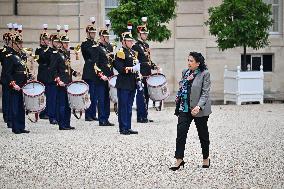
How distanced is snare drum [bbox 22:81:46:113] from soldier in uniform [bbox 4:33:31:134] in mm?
94

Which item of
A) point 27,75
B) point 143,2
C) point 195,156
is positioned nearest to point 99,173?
point 195,156

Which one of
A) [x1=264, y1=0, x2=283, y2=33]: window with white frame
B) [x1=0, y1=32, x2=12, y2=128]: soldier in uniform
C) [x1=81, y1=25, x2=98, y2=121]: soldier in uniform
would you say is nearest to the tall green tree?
[x1=264, y1=0, x2=283, y2=33]: window with white frame

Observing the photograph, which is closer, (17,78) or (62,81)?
(17,78)

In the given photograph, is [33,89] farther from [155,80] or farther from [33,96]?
[155,80]

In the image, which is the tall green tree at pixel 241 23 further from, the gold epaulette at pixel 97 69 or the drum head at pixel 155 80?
Result: the gold epaulette at pixel 97 69

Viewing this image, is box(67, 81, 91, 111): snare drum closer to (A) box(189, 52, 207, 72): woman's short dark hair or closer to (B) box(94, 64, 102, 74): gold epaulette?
(B) box(94, 64, 102, 74): gold epaulette

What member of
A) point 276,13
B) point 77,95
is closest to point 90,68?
point 77,95

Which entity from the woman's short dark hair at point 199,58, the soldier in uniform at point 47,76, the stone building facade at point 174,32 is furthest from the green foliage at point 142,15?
the woman's short dark hair at point 199,58

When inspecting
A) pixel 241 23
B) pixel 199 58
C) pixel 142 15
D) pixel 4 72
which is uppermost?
pixel 142 15

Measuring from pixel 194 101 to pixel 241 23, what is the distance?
13253mm

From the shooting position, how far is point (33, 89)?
20672 mm

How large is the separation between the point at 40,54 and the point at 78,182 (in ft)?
33.8

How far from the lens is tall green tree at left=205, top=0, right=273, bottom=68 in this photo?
28328 mm

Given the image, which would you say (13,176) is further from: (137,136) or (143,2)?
(143,2)
